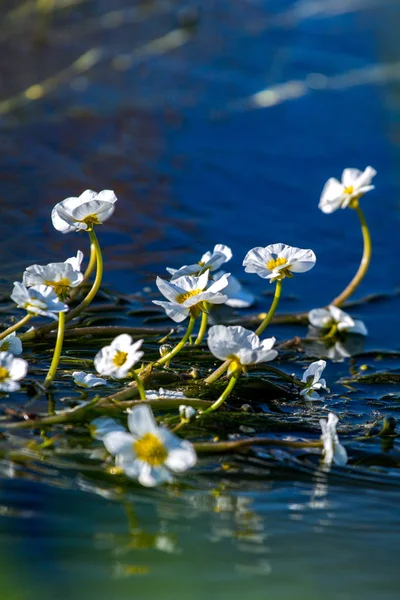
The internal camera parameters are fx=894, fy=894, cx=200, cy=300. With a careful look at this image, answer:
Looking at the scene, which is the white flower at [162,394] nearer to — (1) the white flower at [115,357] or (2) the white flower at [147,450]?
(1) the white flower at [115,357]

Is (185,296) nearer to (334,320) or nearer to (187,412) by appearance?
(187,412)

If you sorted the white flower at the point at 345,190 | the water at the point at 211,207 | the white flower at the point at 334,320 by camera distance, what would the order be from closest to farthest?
1. the water at the point at 211,207
2. the white flower at the point at 345,190
3. the white flower at the point at 334,320

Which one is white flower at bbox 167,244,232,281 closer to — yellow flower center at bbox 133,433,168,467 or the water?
the water

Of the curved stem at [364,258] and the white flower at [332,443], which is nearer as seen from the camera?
the white flower at [332,443]

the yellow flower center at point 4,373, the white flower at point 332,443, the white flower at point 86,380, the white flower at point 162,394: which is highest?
the yellow flower center at point 4,373

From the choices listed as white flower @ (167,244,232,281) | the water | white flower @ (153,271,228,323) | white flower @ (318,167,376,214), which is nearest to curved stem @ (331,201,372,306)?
white flower @ (318,167,376,214)

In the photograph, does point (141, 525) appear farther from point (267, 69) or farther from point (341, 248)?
point (267, 69)

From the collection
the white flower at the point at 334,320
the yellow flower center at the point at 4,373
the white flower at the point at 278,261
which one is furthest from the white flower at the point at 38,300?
the white flower at the point at 334,320

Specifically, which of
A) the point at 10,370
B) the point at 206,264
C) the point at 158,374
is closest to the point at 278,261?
the point at 206,264
